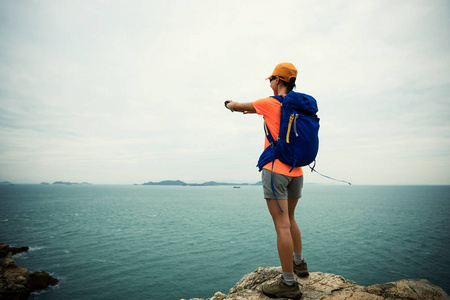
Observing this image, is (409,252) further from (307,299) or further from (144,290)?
(307,299)

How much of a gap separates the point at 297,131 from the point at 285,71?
3.17 ft

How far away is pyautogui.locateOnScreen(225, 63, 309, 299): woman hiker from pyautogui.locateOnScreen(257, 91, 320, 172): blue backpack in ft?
0.37

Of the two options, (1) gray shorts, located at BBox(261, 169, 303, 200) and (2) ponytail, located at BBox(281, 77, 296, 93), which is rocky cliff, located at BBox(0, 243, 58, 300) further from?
(2) ponytail, located at BBox(281, 77, 296, 93)

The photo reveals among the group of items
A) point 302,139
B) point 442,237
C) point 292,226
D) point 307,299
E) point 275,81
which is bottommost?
point 442,237

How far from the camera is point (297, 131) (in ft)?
9.24

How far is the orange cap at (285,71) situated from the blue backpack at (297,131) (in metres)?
0.35

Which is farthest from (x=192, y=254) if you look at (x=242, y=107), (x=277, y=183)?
(x=242, y=107)

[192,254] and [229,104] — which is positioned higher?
[229,104]

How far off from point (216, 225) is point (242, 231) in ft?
25.0

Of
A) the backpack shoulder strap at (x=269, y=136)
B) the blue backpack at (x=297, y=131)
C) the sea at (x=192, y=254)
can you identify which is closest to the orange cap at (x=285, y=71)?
the blue backpack at (x=297, y=131)

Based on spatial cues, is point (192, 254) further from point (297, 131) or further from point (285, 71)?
point (285, 71)

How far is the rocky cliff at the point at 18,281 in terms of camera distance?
15.4m

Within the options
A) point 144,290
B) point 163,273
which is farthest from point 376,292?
point 163,273

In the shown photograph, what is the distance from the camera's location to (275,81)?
3.21 meters
